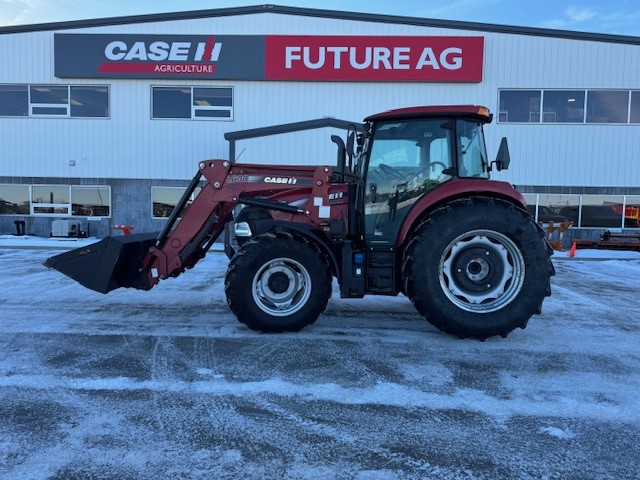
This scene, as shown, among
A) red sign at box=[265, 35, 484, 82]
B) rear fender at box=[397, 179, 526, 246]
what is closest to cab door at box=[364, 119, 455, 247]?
rear fender at box=[397, 179, 526, 246]

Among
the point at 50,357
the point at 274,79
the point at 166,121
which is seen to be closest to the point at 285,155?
the point at 274,79

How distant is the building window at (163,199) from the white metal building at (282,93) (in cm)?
4

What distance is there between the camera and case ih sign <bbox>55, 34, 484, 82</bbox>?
46.1ft

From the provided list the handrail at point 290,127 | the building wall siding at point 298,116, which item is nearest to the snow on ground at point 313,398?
the handrail at point 290,127

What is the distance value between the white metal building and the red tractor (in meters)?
9.64

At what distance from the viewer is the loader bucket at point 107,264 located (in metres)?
4.79

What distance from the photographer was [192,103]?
14.6 m

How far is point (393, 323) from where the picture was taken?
5.17m

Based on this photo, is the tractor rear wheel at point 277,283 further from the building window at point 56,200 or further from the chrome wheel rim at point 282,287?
the building window at point 56,200

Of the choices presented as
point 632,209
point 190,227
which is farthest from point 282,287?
point 632,209

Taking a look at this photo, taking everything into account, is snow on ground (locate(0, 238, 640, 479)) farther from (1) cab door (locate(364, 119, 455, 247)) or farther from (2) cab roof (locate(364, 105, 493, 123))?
(2) cab roof (locate(364, 105, 493, 123))

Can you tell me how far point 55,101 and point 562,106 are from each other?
16375 millimetres

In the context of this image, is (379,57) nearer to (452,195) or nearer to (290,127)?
(290,127)

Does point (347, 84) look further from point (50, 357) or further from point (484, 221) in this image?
point (50, 357)
